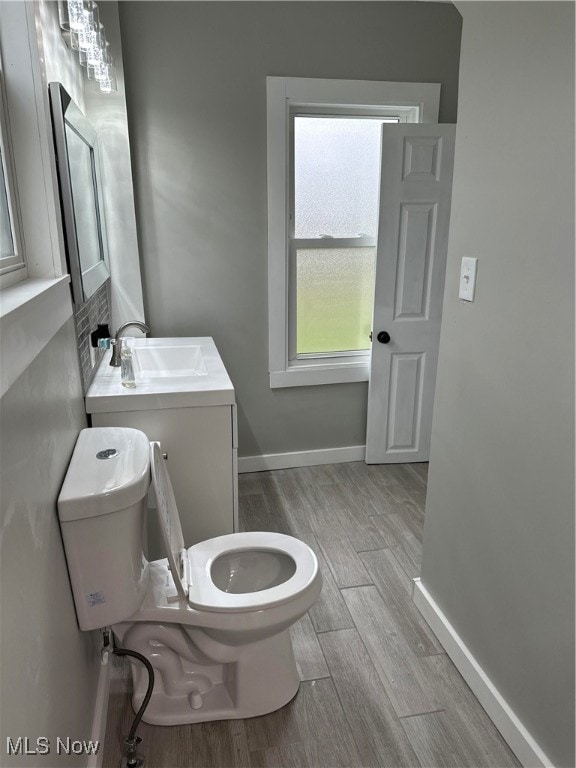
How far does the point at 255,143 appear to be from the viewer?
9.27ft

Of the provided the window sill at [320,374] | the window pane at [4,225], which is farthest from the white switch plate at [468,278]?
the window sill at [320,374]

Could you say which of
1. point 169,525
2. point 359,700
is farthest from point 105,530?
point 359,700

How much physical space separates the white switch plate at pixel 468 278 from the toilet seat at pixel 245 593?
0.93m

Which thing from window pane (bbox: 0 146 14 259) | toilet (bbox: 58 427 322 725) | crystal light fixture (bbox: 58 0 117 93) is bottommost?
toilet (bbox: 58 427 322 725)

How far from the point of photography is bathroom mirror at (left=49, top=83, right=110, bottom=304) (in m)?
1.52


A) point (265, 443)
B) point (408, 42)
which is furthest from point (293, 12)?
point (265, 443)

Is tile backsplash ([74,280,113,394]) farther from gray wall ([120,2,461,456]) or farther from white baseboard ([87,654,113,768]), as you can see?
white baseboard ([87,654,113,768])

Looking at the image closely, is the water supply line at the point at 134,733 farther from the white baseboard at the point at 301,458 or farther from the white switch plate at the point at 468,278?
the white baseboard at the point at 301,458

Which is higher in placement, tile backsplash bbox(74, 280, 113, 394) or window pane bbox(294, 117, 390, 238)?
window pane bbox(294, 117, 390, 238)

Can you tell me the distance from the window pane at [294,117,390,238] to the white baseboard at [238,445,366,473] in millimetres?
1261

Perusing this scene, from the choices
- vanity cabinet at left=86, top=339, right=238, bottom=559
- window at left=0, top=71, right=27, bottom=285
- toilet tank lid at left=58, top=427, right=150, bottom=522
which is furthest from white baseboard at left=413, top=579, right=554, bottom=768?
window at left=0, top=71, right=27, bottom=285

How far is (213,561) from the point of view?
1.72 metres

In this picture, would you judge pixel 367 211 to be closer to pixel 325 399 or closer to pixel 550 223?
pixel 325 399

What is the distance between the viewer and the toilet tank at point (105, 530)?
1.30 meters
